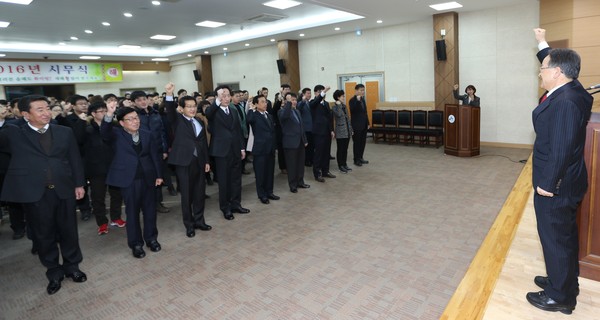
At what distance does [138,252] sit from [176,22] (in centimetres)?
770

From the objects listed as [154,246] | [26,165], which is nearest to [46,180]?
[26,165]

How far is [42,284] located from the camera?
3.21 metres

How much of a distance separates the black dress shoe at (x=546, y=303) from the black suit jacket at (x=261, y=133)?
3462mm

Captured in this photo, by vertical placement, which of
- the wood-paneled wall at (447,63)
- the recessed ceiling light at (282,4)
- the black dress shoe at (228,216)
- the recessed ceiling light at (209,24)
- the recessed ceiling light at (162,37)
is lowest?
the black dress shoe at (228,216)

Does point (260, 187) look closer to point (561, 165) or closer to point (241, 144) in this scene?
point (241, 144)

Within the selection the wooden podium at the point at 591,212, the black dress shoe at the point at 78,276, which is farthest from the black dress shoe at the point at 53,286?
the wooden podium at the point at 591,212

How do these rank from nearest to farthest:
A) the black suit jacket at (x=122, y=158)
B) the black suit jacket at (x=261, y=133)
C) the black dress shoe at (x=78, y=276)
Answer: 1. the black dress shoe at (x=78, y=276)
2. the black suit jacket at (x=122, y=158)
3. the black suit jacket at (x=261, y=133)

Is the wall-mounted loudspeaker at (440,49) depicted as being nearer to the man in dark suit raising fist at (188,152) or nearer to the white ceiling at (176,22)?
the white ceiling at (176,22)

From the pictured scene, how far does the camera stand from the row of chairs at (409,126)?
29.8ft

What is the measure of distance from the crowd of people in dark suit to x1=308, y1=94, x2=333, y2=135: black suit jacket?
17 millimetres

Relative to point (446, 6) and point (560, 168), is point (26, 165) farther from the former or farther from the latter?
point (446, 6)

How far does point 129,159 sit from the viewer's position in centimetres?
345

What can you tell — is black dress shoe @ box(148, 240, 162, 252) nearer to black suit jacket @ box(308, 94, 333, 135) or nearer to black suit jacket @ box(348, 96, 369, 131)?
black suit jacket @ box(308, 94, 333, 135)

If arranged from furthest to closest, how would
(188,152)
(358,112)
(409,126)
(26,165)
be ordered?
1. (409,126)
2. (358,112)
3. (188,152)
4. (26,165)
